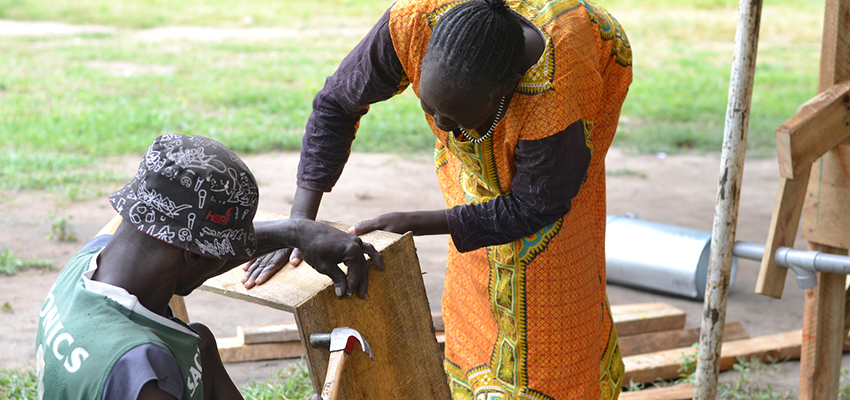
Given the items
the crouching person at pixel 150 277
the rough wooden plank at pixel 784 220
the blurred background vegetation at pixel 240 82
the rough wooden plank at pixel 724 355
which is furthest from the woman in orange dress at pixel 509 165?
A: the blurred background vegetation at pixel 240 82

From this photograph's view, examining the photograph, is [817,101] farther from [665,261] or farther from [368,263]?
[665,261]

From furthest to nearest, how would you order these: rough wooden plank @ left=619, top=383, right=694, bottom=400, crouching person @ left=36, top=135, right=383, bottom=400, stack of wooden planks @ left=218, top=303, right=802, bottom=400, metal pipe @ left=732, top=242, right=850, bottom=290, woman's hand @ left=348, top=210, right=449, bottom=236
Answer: stack of wooden planks @ left=218, top=303, right=802, bottom=400, rough wooden plank @ left=619, top=383, right=694, bottom=400, metal pipe @ left=732, top=242, right=850, bottom=290, woman's hand @ left=348, top=210, right=449, bottom=236, crouching person @ left=36, top=135, right=383, bottom=400

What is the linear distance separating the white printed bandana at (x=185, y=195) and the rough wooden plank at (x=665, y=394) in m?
2.44

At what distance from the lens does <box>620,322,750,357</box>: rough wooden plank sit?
400cm

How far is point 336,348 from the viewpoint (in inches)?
65.0

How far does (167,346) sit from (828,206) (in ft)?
→ 7.72

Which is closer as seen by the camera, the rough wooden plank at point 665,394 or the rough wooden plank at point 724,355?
the rough wooden plank at point 665,394

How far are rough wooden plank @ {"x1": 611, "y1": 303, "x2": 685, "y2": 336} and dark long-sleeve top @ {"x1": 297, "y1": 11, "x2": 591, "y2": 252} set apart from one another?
2.39 m

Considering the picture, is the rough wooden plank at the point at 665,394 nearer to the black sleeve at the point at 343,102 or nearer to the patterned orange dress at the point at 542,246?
the patterned orange dress at the point at 542,246

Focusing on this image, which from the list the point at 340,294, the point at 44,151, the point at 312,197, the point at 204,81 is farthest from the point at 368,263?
the point at 204,81

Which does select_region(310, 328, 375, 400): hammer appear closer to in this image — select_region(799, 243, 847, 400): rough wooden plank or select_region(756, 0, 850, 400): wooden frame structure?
select_region(756, 0, 850, 400): wooden frame structure

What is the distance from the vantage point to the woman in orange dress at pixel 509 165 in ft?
5.60

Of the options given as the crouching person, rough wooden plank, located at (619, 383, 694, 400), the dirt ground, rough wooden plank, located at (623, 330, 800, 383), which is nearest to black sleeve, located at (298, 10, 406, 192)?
the crouching person

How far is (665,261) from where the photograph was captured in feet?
15.3
